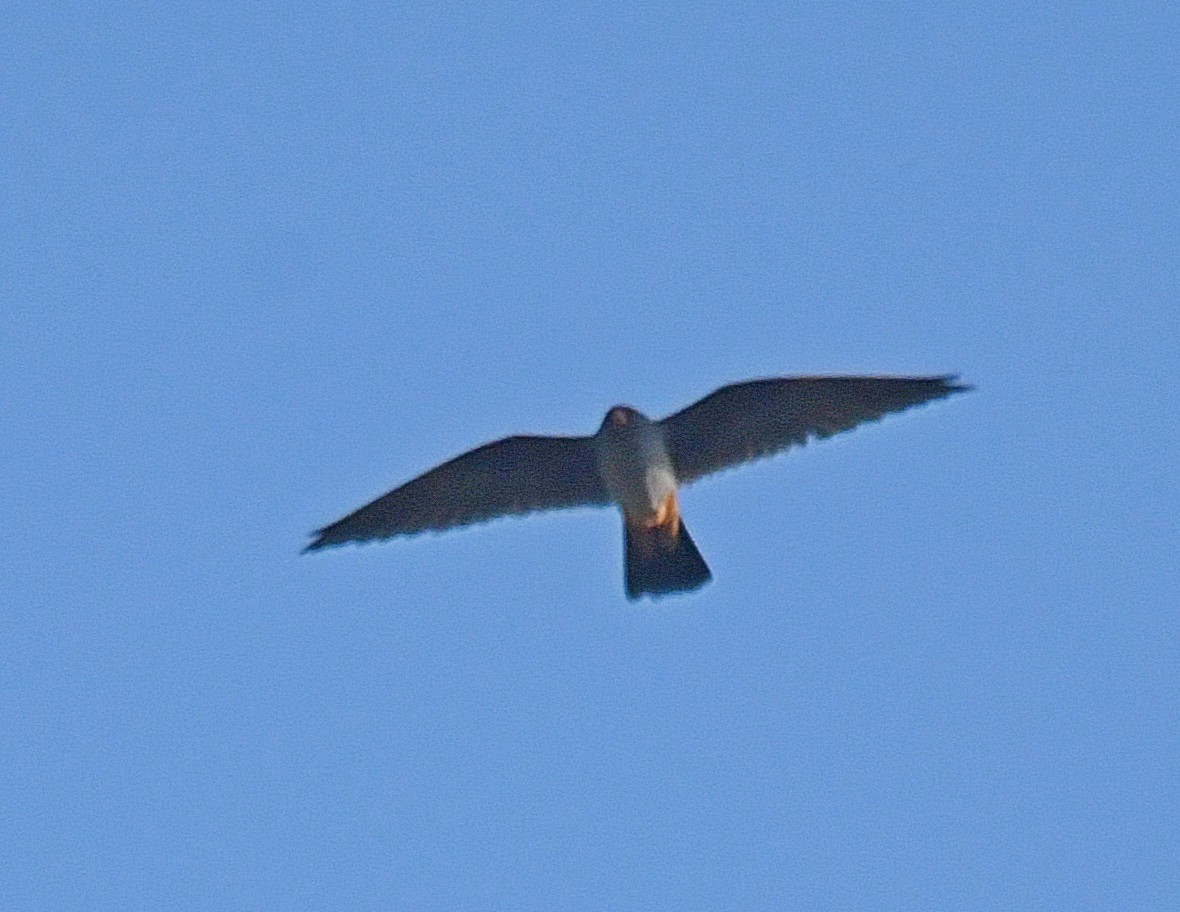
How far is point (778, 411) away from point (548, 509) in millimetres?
1758

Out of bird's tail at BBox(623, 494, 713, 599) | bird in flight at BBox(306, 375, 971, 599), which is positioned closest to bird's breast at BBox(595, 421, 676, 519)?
bird in flight at BBox(306, 375, 971, 599)

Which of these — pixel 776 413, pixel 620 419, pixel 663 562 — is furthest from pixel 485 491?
pixel 776 413

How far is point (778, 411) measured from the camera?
21047 millimetres

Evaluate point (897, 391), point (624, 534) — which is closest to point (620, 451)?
point (624, 534)

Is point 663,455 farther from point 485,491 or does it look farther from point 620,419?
point 485,491

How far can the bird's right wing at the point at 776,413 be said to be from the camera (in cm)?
2084

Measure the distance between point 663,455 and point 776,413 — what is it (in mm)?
820

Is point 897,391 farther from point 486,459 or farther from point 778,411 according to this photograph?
point 486,459

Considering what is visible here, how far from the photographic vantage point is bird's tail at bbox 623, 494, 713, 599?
68.7 feet

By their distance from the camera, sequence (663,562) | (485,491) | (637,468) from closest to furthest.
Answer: (637,468) < (663,562) < (485,491)

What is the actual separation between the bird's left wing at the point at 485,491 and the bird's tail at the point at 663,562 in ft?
1.75

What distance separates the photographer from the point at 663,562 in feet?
68.8

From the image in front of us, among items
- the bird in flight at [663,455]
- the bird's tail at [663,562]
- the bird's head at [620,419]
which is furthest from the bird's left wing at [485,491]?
the bird's tail at [663,562]

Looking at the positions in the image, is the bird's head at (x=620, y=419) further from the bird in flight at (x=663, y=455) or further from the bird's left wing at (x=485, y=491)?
the bird's left wing at (x=485, y=491)
